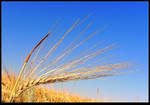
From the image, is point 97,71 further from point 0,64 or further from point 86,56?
point 0,64

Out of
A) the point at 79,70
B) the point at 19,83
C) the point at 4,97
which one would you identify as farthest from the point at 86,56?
the point at 4,97

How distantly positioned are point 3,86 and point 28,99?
6.9 inches

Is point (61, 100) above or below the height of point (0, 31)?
below

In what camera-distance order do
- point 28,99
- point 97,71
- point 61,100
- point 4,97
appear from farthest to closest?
1. point 61,100
2. point 28,99
3. point 4,97
4. point 97,71

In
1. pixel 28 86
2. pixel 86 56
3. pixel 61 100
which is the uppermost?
pixel 86 56

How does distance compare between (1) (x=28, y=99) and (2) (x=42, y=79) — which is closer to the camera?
(2) (x=42, y=79)

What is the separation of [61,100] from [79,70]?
398 millimetres

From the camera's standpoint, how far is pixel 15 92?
0.96 m

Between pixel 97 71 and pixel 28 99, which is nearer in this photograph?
pixel 97 71

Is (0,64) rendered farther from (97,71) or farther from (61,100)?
(97,71)

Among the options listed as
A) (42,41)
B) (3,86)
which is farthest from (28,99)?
(42,41)

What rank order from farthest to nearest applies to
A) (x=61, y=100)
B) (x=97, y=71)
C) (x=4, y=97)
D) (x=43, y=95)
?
(x=43, y=95)
(x=61, y=100)
(x=4, y=97)
(x=97, y=71)

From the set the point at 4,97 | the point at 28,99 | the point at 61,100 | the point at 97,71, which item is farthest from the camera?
the point at 61,100

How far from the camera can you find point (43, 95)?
4.58ft
